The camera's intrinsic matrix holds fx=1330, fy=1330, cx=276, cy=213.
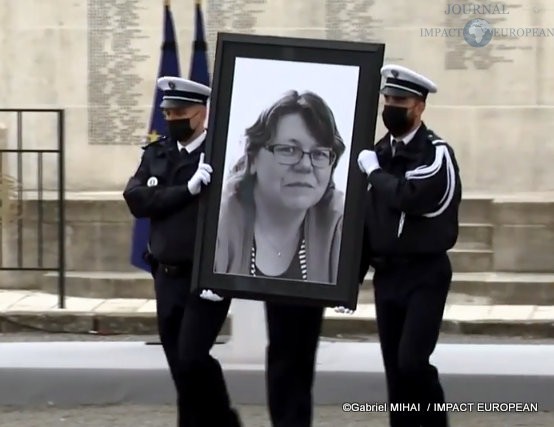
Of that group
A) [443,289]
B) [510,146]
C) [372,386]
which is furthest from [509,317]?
[443,289]

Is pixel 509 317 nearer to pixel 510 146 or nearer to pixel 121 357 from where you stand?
→ pixel 510 146

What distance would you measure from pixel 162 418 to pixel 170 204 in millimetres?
1719

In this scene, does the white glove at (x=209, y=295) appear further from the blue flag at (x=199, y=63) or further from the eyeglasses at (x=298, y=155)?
the blue flag at (x=199, y=63)

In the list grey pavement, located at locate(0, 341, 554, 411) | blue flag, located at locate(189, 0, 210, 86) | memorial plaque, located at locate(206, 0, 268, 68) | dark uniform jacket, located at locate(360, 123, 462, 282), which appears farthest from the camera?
memorial plaque, located at locate(206, 0, 268, 68)

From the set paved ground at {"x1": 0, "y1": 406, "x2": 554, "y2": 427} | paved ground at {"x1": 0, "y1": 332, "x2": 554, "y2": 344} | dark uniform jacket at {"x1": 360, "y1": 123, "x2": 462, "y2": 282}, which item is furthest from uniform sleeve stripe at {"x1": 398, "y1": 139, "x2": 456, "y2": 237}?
paved ground at {"x1": 0, "y1": 332, "x2": 554, "y2": 344}

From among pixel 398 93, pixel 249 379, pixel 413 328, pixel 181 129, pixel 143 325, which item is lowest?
pixel 143 325

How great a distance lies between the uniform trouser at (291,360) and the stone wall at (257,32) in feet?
19.8

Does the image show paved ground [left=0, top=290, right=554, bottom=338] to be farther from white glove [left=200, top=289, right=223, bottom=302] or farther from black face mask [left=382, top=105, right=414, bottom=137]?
black face mask [left=382, top=105, right=414, bottom=137]

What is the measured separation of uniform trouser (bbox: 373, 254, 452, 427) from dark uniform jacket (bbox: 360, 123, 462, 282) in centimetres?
10

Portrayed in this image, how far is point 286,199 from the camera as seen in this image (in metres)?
5.67

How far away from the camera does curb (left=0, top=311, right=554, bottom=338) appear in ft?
31.8

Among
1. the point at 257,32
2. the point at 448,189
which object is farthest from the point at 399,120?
the point at 257,32

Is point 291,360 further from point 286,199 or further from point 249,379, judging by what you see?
point 249,379

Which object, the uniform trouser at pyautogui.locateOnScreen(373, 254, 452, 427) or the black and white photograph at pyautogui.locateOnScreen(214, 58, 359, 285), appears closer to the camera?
the uniform trouser at pyautogui.locateOnScreen(373, 254, 452, 427)
